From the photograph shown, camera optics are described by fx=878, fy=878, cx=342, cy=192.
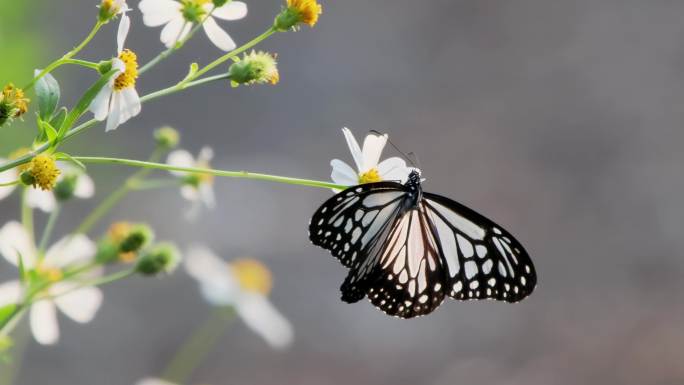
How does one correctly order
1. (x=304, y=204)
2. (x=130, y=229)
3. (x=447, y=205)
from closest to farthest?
(x=130, y=229) → (x=447, y=205) → (x=304, y=204)

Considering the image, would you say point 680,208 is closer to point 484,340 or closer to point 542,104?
point 542,104

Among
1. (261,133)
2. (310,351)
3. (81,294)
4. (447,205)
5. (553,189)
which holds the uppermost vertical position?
(553,189)

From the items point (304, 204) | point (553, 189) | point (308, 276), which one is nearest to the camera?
point (308, 276)

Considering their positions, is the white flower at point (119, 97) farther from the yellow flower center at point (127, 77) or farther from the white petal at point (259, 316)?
the white petal at point (259, 316)

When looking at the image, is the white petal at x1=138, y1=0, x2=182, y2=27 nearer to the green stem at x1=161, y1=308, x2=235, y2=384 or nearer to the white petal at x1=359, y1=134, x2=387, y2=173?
the white petal at x1=359, y1=134, x2=387, y2=173

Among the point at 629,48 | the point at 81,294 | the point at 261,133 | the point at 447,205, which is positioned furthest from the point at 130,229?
the point at 629,48

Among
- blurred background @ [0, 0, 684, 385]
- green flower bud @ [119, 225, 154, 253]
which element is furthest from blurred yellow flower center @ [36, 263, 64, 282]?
blurred background @ [0, 0, 684, 385]

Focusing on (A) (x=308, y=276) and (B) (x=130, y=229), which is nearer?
(B) (x=130, y=229)

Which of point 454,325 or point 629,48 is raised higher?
point 629,48
